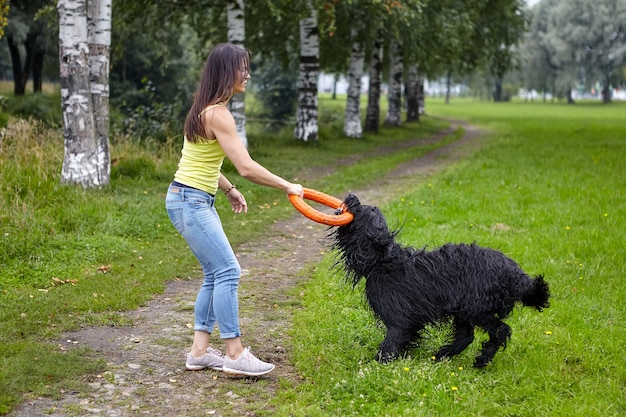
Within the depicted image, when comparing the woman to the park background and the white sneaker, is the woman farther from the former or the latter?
the park background

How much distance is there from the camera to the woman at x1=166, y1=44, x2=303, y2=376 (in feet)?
15.8

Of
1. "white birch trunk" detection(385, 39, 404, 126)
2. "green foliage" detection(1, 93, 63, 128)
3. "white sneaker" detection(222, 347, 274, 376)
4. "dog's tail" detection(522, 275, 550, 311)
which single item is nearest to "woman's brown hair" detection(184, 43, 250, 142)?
"white sneaker" detection(222, 347, 274, 376)

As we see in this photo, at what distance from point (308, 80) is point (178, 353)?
55.1 feet

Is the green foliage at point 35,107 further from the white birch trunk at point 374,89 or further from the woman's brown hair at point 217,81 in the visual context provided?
the woman's brown hair at point 217,81

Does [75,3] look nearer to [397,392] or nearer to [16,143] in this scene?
[16,143]

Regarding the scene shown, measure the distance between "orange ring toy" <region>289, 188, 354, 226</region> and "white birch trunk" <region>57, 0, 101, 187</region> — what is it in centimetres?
691

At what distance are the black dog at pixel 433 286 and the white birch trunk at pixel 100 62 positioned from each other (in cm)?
764

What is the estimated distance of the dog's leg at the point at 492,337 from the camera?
509 cm

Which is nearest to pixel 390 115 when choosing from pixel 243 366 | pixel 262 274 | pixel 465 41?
pixel 465 41

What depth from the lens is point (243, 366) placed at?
16.8 feet

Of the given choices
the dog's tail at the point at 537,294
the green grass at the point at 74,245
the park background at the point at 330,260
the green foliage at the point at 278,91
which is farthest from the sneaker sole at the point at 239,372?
the green foliage at the point at 278,91

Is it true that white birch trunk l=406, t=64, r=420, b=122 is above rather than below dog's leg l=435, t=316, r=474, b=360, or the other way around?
above

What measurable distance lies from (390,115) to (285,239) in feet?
79.2

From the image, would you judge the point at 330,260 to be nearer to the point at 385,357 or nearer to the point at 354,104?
the point at 385,357
